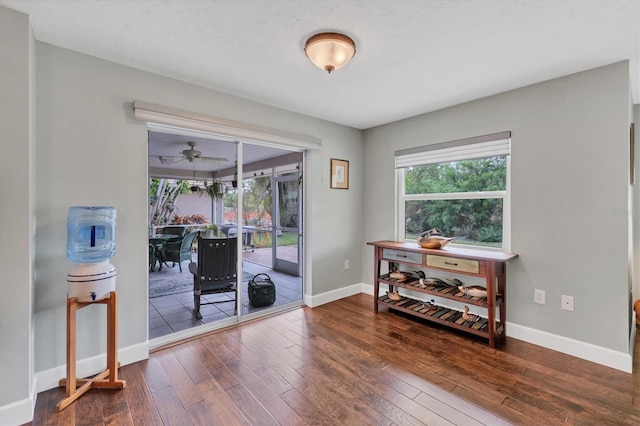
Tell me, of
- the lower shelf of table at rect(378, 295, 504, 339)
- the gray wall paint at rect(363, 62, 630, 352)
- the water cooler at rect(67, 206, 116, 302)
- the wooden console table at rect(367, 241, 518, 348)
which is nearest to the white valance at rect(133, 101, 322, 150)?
the water cooler at rect(67, 206, 116, 302)

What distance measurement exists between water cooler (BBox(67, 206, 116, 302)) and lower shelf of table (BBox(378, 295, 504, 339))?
274 centimetres

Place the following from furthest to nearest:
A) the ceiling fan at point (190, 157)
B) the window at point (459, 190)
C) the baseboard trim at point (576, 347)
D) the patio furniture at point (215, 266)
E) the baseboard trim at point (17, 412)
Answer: the patio furniture at point (215, 266)
the window at point (459, 190)
the ceiling fan at point (190, 157)
the baseboard trim at point (576, 347)
the baseboard trim at point (17, 412)

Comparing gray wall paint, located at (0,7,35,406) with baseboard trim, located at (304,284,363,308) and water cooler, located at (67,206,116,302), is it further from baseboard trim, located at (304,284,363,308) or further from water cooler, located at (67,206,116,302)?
baseboard trim, located at (304,284,363,308)

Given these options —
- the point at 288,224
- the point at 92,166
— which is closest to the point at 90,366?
the point at 92,166

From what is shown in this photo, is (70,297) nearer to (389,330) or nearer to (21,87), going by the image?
(21,87)

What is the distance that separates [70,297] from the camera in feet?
6.21

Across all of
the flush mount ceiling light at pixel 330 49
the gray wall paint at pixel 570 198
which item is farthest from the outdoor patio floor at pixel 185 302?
the gray wall paint at pixel 570 198

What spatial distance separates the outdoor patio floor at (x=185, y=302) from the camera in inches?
117

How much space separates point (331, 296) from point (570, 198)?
8.90 feet

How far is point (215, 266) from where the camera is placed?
10.2 feet

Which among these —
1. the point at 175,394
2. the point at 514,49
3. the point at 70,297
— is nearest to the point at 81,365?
the point at 70,297

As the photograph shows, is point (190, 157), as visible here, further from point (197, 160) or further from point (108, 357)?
point (108, 357)

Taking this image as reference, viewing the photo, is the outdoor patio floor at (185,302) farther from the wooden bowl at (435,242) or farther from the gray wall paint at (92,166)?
the wooden bowl at (435,242)

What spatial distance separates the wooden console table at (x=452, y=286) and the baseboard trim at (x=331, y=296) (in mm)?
566
